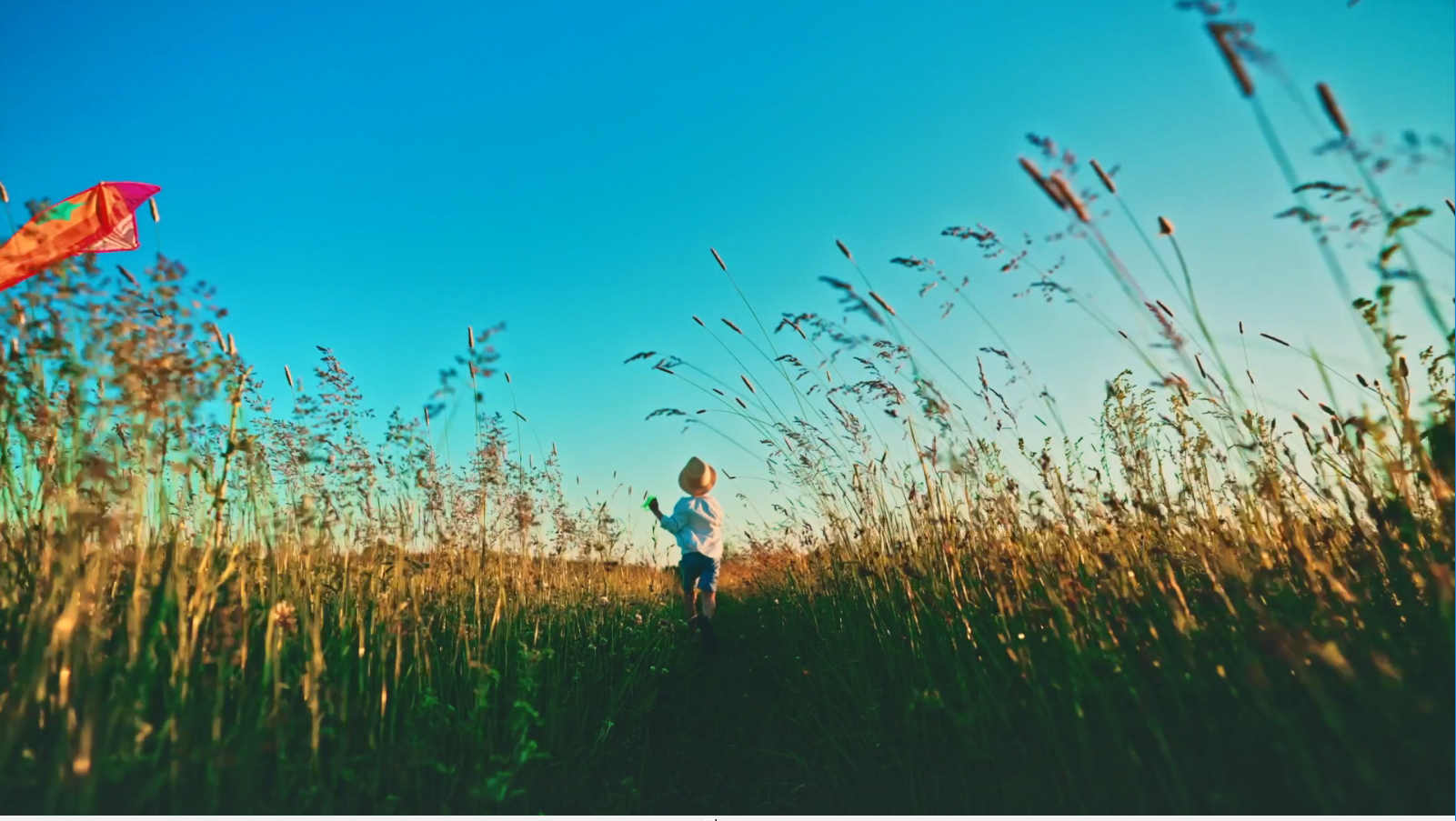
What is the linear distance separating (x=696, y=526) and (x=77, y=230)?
18.0 feet

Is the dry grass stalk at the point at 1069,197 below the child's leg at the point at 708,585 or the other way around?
the other way around

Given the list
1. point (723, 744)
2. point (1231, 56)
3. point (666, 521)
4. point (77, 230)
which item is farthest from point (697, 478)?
point (1231, 56)

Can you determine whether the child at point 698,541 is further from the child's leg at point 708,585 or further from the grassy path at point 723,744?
the grassy path at point 723,744

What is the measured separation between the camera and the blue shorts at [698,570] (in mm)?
6973

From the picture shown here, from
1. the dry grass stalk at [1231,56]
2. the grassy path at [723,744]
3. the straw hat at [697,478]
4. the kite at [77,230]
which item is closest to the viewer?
the dry grass stalk at [1231,56]

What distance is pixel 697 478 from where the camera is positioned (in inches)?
312

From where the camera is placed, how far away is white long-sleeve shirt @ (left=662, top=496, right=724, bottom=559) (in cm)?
708

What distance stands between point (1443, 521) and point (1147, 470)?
3.21 feet

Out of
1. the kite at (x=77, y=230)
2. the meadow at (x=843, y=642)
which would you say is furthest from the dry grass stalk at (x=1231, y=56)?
the kite at (x=77, y=230)

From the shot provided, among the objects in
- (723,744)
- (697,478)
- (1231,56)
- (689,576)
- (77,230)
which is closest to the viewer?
(1231,56)

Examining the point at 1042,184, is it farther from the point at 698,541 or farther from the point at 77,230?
the point at 698,541

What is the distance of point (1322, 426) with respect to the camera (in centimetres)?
221

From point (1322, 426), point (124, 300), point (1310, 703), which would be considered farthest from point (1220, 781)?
point (124, 300)

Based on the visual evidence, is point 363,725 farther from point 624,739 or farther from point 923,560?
point 923,560
